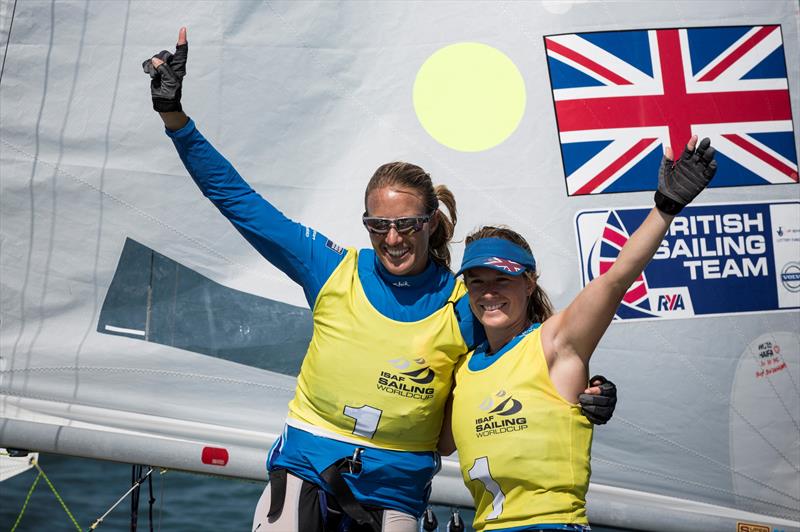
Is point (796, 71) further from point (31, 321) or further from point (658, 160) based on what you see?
point (31, 321)

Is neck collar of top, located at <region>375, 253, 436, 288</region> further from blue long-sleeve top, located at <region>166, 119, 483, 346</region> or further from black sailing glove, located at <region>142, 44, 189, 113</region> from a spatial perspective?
black sailing glove, located at <region>142, 44, 189, 113</region>

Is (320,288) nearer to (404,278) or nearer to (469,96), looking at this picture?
(404,278)

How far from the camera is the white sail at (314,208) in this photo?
318 centimetres

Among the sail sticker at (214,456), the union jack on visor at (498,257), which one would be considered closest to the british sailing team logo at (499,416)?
the union jack on visor at (498,257)

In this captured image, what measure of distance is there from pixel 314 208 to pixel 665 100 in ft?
3.96

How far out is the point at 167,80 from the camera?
7.08ft

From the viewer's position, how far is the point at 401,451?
2236 mm

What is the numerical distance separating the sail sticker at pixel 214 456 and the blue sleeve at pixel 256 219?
84 centimetres

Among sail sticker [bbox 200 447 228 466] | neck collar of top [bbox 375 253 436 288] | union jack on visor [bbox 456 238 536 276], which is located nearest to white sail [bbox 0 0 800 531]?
sail sticker [bbox 200 447 228 466]

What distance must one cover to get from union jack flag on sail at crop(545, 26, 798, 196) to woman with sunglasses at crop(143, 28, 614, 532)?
1108mm

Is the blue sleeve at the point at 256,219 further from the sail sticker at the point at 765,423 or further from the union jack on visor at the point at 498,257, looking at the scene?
the sail sticker at the point at 765,423

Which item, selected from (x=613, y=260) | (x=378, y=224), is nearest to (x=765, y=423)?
(x=613, y=260)

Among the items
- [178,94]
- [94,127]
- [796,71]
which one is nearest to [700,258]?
[796,71]

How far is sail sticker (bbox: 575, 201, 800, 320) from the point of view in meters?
3.17
